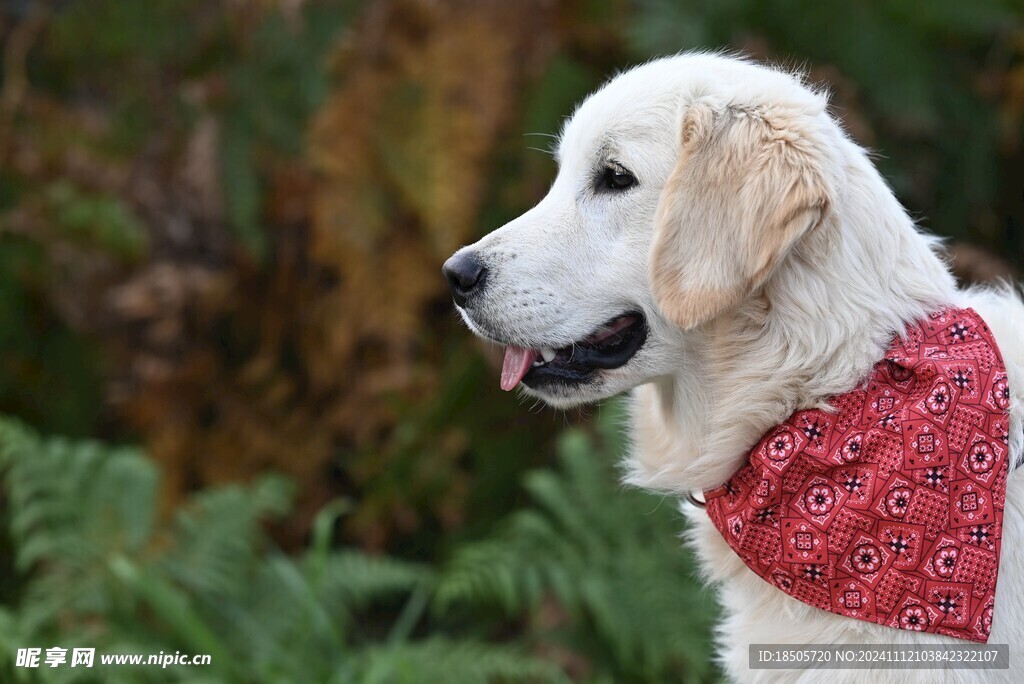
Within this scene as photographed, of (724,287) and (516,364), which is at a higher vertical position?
(724,287)

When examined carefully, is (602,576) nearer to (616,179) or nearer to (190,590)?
(190,590)

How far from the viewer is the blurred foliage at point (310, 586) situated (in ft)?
11.6

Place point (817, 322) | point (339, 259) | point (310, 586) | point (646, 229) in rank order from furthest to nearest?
point (339, 259) < point (310, 586) < point (646, 229) < point (817, 322)

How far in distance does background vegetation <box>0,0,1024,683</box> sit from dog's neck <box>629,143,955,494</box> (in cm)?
163

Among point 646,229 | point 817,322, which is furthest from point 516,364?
point 817,322

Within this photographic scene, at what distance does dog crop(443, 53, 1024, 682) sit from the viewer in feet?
7.32

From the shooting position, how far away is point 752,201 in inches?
87.1

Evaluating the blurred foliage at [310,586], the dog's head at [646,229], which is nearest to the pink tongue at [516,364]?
the dog's head at [646,229]

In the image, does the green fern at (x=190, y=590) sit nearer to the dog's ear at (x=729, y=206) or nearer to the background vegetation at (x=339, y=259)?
the background vegetation at (x=339, y=259)

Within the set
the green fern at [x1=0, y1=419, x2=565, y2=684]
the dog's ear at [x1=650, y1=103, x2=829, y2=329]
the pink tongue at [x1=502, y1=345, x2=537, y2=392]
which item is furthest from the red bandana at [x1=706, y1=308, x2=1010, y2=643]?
the green fern at [x1=0, y1=419, x2=565, y2=684]

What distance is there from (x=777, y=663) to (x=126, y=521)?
274cm

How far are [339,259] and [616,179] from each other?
8.43 feet

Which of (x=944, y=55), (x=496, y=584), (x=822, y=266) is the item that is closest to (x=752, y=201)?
(x=822, y=266)

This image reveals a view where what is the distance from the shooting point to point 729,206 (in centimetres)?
227
